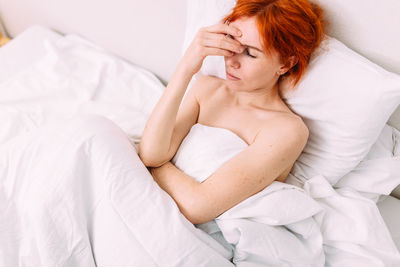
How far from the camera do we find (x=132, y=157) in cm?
90

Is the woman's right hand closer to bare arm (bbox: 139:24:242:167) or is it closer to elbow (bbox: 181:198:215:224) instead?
bare arm (bbox: 139:24:242:167)

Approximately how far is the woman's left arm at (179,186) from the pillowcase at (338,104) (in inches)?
14.3

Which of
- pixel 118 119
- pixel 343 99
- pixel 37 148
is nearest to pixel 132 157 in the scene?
pixel 37 148

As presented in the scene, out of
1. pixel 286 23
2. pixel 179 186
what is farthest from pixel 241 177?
pixel 286 23

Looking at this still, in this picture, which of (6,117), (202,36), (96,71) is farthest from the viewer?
(96,71)

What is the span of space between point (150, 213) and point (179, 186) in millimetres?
121

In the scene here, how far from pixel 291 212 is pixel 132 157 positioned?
445 millimetres

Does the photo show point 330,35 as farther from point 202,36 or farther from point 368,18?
point 202,36

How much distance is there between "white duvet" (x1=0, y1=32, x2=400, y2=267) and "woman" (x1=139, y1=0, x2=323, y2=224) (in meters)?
0.04

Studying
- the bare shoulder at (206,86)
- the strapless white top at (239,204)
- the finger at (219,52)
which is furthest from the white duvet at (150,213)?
the finger at (219,52)

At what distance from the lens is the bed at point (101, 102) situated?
787mm

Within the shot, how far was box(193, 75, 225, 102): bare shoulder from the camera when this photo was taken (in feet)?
3.44

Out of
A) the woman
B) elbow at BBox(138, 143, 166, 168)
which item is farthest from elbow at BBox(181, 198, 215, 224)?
elbow at BBox(138, 143, 166, 168)

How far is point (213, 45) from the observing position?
85 cm
